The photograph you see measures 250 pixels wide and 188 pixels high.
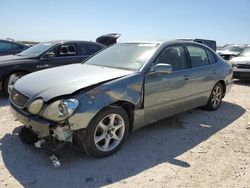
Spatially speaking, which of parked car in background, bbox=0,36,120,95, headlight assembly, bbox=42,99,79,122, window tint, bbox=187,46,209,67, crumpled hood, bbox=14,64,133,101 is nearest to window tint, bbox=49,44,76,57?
parked car in background, bbox=0,36,120,95

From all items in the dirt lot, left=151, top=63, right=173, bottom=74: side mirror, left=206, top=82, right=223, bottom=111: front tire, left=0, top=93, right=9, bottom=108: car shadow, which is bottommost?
the dirt lot

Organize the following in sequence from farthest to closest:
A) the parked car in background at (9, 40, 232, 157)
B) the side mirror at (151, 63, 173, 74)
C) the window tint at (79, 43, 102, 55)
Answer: the window tint at (79, 43, 102, 55)
the side mirror at (151, 63, 173, 74)
the parked car in background at (9, 40, 232, 157)

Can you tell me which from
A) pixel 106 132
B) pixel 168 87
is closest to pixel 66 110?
pixel 106 132

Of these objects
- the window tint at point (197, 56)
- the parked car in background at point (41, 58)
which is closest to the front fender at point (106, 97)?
the window tint at point (197, 56)

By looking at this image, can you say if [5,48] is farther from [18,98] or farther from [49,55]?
[18,98]

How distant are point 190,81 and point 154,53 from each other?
1042 millimetres

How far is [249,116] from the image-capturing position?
5.95 meters

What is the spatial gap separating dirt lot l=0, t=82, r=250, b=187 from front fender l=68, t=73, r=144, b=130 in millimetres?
622

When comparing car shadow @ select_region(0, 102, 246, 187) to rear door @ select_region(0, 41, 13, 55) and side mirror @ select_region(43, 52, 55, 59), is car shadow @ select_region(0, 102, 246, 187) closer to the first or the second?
side mirror @ select_region(43, 52, 55, 59)

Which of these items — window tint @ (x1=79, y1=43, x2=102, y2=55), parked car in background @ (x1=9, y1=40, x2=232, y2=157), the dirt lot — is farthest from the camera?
window tint @ (x1=79, y1=43, x2=102, y2=55)

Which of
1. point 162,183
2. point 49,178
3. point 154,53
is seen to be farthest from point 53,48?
point 162,183

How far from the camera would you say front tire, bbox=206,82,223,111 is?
236 inches

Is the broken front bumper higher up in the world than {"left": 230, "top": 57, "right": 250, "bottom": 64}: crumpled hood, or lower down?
lower down

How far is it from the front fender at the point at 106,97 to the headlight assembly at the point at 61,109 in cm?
6
